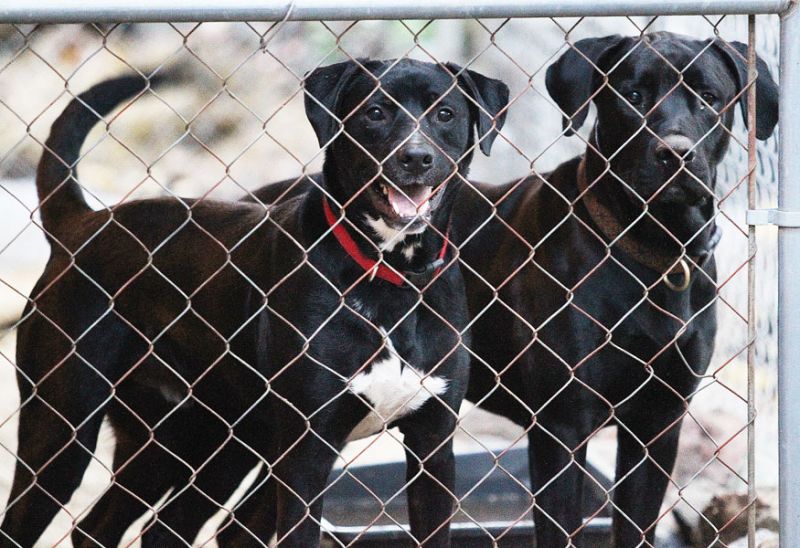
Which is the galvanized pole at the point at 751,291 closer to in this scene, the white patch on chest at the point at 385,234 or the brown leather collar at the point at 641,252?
the brown leather collar at the point at 641,252

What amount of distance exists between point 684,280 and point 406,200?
0.80 meters

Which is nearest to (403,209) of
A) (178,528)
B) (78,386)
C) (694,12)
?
(694,12)

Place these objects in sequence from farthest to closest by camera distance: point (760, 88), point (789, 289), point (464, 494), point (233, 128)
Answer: point (233, 128) → point (464, 494) → point (760, 88) → point (789, 289)

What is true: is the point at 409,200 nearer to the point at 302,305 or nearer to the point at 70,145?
the point at 302,305

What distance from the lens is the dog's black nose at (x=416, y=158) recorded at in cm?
266

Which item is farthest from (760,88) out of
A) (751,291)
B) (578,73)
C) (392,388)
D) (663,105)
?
(392,388)

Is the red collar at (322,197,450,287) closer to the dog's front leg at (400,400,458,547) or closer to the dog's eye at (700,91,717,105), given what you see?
the dog's front leg at (400,400,458,547)

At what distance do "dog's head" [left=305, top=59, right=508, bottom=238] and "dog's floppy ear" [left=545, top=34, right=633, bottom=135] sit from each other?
0.70ft

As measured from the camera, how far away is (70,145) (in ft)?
10.8

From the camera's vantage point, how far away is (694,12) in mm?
2260

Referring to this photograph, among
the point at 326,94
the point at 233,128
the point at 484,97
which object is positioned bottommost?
the point at 326,94

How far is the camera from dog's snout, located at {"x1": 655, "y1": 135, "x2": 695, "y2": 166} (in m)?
2.78

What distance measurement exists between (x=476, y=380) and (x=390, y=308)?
2.64 ft

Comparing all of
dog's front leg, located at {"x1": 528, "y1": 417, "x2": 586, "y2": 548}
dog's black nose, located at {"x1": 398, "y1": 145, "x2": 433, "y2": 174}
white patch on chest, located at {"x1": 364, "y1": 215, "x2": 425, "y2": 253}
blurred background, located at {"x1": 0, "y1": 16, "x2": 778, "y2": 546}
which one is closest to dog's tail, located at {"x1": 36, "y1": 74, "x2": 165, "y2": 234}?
white patch on chest, located at {"x1": 364, "y1": 215, "x2": 425, "y2": 253}
